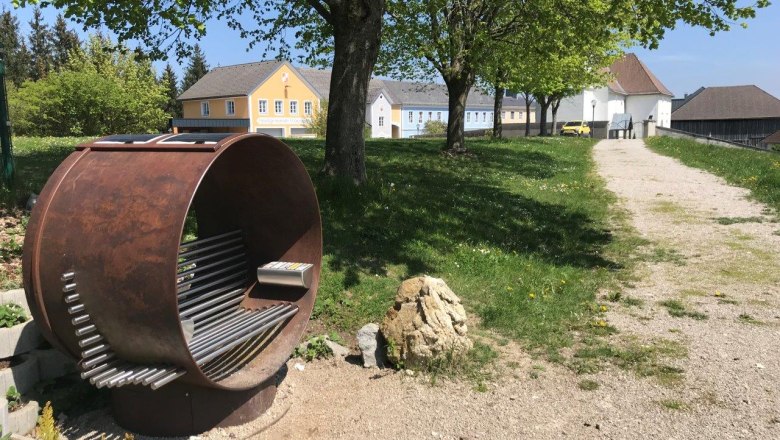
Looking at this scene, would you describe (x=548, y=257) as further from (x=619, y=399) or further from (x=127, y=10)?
(x=127, y=10)

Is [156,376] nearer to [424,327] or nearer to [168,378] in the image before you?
[168,378]

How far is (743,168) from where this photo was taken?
19297 millimetres

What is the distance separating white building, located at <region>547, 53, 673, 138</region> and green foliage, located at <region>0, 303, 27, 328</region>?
69255 mm

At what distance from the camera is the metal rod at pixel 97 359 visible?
352cm

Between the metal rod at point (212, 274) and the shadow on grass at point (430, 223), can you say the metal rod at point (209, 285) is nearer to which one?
the metal rod at point (212, 274)

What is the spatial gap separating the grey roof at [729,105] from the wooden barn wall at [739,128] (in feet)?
1.81

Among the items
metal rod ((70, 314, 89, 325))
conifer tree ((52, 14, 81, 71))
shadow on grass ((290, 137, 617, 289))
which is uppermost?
conifer tree ((52, 14, 81, 71))

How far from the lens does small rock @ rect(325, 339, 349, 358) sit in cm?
559

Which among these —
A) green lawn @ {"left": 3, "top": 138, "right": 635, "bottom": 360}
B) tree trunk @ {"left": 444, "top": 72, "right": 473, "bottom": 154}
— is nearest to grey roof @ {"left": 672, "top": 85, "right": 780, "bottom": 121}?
tree trunk @ {"left": 444, "top": 72, "right": 473, "bottom": 154}

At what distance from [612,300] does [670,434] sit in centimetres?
295

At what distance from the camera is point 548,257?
8625 millimetres

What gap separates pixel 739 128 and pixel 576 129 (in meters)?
32.5

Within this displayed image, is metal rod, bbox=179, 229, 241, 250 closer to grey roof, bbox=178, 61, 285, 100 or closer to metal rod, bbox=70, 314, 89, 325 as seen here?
metal rod, bbox=70, 314, 89, 325

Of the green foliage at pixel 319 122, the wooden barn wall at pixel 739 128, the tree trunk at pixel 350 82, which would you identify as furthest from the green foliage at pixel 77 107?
the wooden barn wall at pixel 739 128
